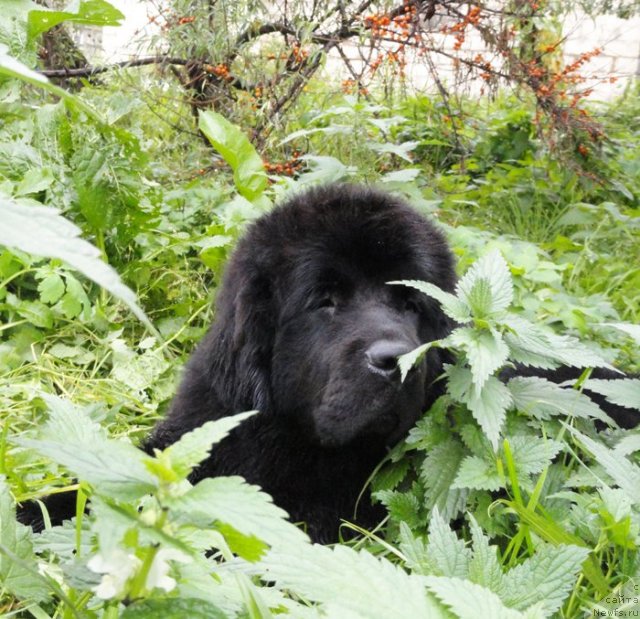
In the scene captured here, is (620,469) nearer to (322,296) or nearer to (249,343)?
→ (322,296)

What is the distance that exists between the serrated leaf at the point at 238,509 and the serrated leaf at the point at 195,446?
1.3 inches

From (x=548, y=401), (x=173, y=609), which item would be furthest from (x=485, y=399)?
(x=173, y=609)

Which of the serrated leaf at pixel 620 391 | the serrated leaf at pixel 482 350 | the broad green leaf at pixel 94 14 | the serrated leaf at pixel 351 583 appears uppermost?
the broad green leaf at pixel 94 14

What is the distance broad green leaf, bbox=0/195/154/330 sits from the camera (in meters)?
0.63

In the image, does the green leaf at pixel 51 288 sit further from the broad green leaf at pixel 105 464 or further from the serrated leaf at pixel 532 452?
the broad green leaf at pixel 105 464

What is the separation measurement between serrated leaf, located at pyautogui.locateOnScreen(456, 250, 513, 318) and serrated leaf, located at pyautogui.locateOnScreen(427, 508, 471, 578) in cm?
63

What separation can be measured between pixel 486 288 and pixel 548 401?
346mm

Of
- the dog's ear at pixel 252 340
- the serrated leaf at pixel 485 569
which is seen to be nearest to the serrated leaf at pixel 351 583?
A: the serrated leaf at pixel 485 569

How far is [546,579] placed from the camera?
1439 mm

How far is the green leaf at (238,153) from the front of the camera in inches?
139

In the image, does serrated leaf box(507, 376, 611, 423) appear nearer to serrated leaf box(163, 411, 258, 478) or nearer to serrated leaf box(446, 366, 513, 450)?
serrated leaf box(446, 366, 513, 450)

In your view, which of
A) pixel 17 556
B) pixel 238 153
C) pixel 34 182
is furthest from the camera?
pixel 238 153

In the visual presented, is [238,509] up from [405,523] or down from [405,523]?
up

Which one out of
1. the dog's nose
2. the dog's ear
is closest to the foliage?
the dog's nose
